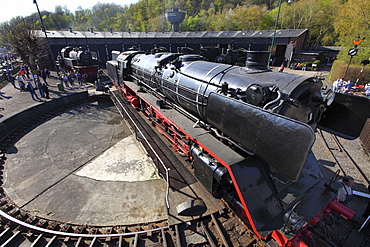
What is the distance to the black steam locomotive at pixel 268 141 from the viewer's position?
10.3 ft

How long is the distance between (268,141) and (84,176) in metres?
6.64

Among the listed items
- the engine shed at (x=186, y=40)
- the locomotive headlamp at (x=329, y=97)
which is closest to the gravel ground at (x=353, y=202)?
the locomotive headlamp at (x=329, y=97)

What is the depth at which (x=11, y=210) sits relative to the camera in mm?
5449

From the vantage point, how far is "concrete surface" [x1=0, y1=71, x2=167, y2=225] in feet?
17.8

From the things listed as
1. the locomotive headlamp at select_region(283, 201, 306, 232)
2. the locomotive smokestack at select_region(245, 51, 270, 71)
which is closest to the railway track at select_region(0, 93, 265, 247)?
the locomotive headlamp at select_region(283, 201, 306, 232)

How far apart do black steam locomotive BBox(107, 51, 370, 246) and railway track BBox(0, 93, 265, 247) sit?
0.51 metres

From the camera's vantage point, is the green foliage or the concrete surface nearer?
the concrete surface

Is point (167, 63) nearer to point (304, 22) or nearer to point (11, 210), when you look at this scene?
point (11, 210)

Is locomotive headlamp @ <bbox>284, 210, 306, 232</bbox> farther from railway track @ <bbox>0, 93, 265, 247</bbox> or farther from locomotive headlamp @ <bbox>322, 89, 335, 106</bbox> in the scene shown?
locomotive headlamp @ <bbox>322, 89, 335, 106</bbox>

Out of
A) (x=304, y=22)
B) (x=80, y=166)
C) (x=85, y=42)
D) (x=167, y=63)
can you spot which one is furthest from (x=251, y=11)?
(x=80, y=166)

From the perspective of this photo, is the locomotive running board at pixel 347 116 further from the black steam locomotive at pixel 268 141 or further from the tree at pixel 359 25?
the tree at pixel 359 25

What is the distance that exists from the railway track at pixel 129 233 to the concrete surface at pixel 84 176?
280mm

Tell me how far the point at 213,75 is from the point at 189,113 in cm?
184

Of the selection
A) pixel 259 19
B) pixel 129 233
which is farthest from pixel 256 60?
pixel 259 19
